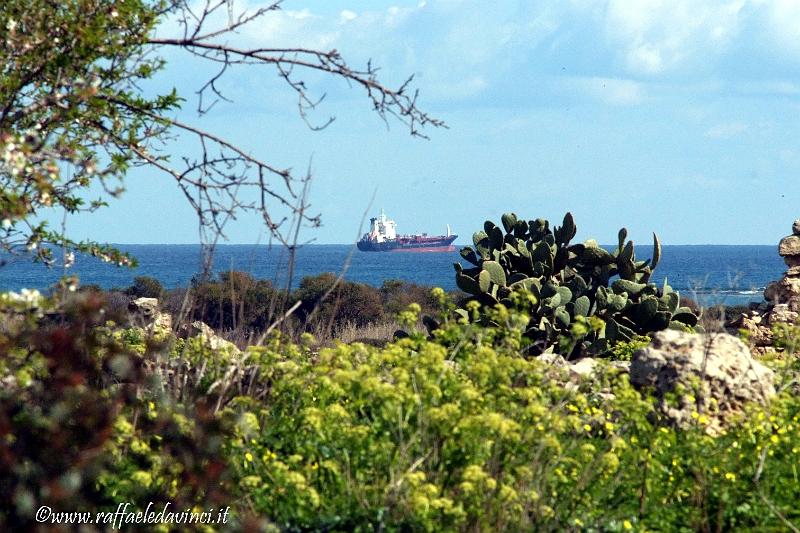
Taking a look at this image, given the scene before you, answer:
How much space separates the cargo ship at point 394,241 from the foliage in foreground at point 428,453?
359 ft

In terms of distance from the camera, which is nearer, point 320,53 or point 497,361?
point 497,361

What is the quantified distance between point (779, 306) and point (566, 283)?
7.42 ft

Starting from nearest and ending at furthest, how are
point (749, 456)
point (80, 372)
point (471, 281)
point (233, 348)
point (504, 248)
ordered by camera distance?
point (80, 372), point (749, 456), point (233, 348), point (471, 281), point (504, 248)

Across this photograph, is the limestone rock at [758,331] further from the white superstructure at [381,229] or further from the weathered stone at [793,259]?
the white superstructure at [381,229]

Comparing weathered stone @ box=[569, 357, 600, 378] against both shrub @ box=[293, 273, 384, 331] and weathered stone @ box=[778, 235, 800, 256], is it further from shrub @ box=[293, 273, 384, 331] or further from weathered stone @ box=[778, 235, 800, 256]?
shrub @ box=[293, 273, 384, 331]

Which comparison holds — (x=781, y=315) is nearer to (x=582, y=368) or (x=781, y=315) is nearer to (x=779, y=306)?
(x=779, y=306)

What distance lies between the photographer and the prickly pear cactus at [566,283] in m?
10.8

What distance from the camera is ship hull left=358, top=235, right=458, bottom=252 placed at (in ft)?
400

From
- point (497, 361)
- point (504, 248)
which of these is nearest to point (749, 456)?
point (497, 361)

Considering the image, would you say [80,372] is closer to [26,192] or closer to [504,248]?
[26,192]

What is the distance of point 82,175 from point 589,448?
3.99 metres

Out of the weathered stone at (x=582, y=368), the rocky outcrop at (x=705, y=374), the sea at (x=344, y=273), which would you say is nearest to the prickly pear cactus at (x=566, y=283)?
the sea at (x=344, y=273)

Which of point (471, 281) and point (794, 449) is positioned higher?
point (471, 281)

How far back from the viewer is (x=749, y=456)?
5703 millimetres
